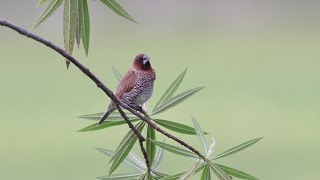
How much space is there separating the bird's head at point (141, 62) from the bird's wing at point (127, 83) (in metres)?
0.07

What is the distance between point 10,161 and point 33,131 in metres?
0.86

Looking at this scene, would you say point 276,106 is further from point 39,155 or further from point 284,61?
point 39,155

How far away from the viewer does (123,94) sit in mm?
1165

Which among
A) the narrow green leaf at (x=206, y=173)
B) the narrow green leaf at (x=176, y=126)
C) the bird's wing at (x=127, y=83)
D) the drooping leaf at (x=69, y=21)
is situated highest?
the bird's wing at (x=127, y=83)

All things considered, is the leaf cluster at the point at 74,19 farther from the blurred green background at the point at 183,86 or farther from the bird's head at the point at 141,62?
the blurred green background at the point at 183,86

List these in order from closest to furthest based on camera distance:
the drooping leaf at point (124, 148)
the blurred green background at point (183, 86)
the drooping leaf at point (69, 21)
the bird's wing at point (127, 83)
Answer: the drooping leaf at point (69, 21) → the drooping leaf at point (124, 148) → the bird's wing at point (127, 83) → the blurred green background at point (183, 86)

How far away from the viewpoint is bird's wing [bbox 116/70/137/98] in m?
1.15

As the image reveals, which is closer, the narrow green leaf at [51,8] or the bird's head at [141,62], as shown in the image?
the narrow green leaf at [51,8]

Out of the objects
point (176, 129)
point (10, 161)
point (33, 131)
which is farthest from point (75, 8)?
point (33, 131)

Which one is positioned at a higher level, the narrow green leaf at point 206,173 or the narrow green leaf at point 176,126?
the narrow green leaf at point 176,126

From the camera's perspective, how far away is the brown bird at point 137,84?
117 centimetres

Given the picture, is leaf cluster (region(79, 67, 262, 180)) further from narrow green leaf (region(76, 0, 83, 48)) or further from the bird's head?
the bird's head

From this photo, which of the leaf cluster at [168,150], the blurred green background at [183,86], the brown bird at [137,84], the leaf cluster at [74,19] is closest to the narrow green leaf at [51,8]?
the leaf cluster at [74,19]

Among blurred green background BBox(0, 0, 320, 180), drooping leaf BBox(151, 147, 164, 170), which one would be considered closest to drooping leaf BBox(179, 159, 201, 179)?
drooping leaf BBox(151, 147, 164, 170)
